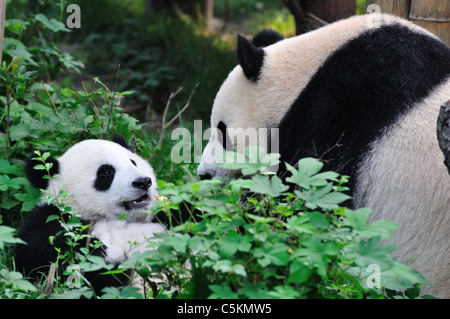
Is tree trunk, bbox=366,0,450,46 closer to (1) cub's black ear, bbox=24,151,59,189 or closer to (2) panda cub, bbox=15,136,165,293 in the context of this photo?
(2) panda cub, bbox=15,136,165,293

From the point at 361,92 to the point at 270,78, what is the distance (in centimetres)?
Answer: 51

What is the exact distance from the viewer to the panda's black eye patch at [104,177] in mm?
3225

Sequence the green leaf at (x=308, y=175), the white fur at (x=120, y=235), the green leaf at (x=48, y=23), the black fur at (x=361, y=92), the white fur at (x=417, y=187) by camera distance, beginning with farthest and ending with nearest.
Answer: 1. the green leaf at (x=48, y=23)
2. the white fur at (x=120, y=235)
3. the black fur at (x=361, y=92)
4. the white fur at (x=417, y=187)
5. the green leaf at (x=308, y=175)

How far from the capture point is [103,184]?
323cm

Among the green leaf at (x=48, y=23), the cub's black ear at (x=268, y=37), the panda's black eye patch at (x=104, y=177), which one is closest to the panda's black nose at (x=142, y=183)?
the panda's black eye patch at (x=104, y=177)

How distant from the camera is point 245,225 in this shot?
2141 millimetres

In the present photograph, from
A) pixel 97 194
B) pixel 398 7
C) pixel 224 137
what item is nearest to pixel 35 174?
pixel 97 194

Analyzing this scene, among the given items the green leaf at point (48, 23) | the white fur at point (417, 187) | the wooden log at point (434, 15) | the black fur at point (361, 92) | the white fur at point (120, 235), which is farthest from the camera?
the green leaf at point (48, 23)

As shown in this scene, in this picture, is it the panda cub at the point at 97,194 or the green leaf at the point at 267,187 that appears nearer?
the green leaf at the point at 267,187


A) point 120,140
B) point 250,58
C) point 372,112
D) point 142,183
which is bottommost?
point 142,183

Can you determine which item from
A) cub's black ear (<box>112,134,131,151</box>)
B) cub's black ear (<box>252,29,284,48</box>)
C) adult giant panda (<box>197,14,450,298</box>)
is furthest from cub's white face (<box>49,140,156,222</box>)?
cub's black ear (<box>252,29,284,48</box>)

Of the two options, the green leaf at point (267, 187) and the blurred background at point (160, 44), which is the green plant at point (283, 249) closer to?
the green leaf at point (267, 187)

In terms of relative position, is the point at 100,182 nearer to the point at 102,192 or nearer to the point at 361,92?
the point at 102,192
